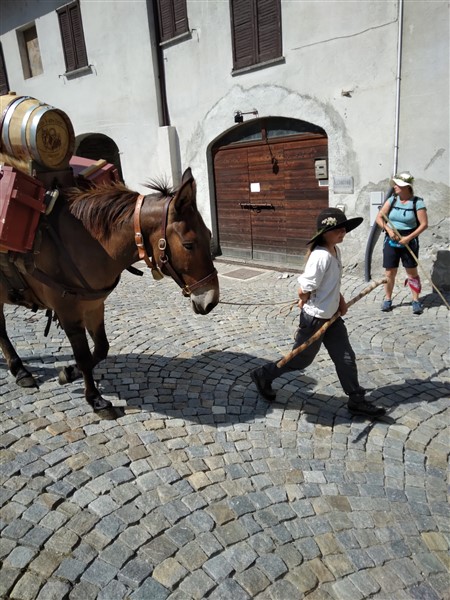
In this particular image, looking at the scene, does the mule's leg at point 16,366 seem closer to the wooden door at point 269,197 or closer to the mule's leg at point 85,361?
the mule's leg at point 85,361

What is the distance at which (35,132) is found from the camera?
3.10 metres

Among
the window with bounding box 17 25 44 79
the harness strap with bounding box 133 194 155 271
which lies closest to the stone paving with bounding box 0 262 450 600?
the harness strap with bounding box 133 194 155 271

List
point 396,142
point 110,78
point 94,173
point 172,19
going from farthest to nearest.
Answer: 1. point 110,78
2. point 172,19
3. point 396,142
4. point 94,173

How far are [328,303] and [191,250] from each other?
3.56ft

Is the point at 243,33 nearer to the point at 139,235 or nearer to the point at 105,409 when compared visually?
the point at 139,235

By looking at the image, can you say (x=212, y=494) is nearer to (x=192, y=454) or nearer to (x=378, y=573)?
(x=192, y=454)

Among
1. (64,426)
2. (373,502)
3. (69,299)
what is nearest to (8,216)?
(69,299)

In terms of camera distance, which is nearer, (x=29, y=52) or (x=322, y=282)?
(x=322, y=282)

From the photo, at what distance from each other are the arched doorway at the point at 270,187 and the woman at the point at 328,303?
5012 millimetres

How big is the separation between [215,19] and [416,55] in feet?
13.1

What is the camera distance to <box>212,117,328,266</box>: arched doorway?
802 cm

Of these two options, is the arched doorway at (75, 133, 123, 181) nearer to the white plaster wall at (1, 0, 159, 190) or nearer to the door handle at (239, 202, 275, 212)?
the white plaster wall at (1, 0, 159, 190)

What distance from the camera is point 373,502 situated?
258 cm

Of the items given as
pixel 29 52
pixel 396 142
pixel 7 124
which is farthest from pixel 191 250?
pixel 29 52
